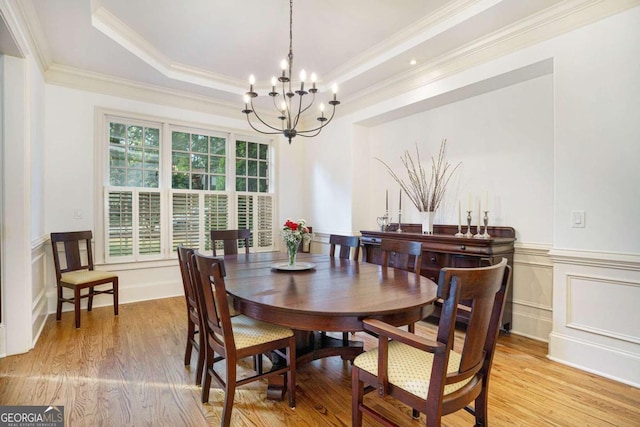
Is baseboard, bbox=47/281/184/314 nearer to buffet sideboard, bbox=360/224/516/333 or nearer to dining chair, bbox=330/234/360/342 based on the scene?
dining chair, bbox=330/234/360/342

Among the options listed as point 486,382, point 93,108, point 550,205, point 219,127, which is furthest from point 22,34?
point 550,205

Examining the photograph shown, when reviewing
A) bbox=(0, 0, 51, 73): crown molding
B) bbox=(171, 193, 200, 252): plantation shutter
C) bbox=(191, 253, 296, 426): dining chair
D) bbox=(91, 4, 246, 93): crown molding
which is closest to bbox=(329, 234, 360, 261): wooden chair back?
bbox=(191, 253, 296, 426): dining chair

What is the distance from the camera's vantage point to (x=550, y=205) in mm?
2924

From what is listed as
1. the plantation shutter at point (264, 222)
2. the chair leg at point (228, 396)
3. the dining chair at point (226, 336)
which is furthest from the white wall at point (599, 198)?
the plantation shutter at point (264, 222)

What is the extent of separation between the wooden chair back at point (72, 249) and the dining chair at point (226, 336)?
8.15 ft

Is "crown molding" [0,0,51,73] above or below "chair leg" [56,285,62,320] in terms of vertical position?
above

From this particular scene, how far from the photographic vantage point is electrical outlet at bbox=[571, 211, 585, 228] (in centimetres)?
246

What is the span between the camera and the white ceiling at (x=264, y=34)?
2676mm

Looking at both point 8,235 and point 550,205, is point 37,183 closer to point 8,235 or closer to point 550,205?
point 8,235

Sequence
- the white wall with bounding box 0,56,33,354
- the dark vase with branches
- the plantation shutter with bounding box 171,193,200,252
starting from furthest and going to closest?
1. the plantation shutter with bounding box 171,193,200,252
2. the dark vase with branches
3. the white wall with bounding box 0,56,33,354

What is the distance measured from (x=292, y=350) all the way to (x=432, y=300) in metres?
0.87

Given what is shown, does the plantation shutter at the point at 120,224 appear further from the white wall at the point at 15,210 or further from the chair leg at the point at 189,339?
the chair leg at the point at 189,339

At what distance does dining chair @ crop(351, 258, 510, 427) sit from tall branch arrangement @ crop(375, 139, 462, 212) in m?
2.35

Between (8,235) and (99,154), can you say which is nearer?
(8,235)
